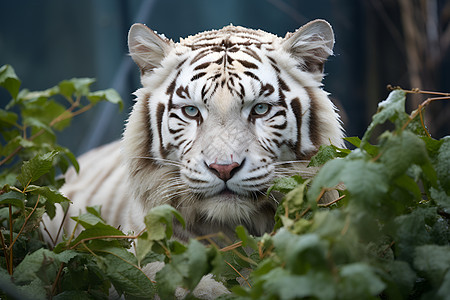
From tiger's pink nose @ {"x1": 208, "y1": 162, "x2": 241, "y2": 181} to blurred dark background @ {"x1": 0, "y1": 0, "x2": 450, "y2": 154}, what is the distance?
2556 mm

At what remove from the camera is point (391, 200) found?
84 centimetres

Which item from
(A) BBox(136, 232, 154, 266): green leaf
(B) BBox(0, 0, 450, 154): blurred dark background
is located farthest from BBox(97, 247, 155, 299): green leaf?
(B) BBox(0, 0, 450, 154): blurred dark background

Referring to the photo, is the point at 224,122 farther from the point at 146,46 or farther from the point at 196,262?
the point at 196,262

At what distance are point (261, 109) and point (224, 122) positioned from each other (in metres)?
0.12

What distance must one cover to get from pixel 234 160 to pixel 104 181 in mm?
1052

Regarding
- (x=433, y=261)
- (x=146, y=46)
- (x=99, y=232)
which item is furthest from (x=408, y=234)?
(x=146, y=46)

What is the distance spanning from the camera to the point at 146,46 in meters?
1.47

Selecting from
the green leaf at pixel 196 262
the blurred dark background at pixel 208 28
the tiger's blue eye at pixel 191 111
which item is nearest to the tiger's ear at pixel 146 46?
the tiger's blue eye at pixel 191 111

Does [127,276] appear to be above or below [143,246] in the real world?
below

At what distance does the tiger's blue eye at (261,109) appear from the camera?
131 centimetres

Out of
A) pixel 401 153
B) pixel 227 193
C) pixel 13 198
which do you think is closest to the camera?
pixel 401 153

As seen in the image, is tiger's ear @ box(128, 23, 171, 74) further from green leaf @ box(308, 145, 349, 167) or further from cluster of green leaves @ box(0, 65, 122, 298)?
green leaf @ box(308, 145, 349, 167)

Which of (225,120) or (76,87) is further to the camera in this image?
(76,87)

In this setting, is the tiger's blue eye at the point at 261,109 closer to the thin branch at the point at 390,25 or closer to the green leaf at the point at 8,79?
the green leaf at the point at 8,79
